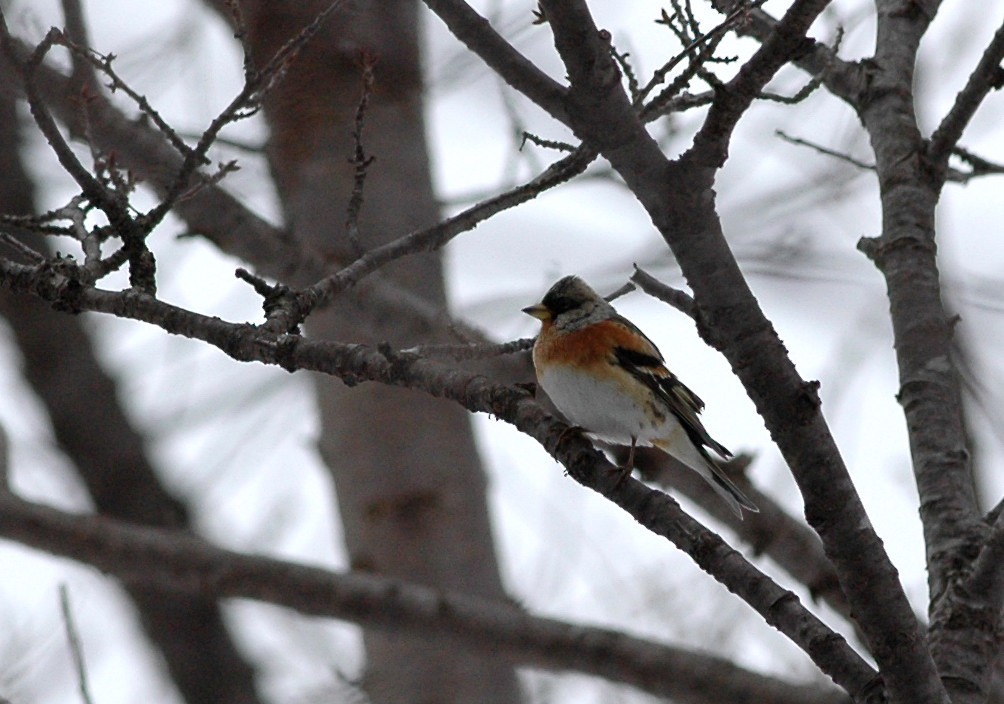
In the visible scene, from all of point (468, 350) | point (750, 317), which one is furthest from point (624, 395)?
point (750, 317)

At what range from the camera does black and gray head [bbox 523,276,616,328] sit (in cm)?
430

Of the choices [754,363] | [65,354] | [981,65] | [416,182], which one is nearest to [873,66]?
[981,65]

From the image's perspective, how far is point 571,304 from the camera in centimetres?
440

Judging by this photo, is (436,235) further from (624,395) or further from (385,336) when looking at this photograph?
Result: (385,336)

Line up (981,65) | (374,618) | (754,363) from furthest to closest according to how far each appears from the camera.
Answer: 1. (374,618)
2. (981,65)
3. (754,363)

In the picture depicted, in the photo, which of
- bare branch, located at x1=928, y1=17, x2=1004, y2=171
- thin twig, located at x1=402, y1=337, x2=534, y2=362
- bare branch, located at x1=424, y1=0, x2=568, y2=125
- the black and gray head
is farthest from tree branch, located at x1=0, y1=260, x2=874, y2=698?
the black and gray head

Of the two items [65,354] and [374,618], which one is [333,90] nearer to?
[65,354]

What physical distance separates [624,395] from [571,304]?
720mm

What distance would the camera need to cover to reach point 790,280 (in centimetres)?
449

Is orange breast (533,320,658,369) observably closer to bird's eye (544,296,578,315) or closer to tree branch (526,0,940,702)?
bird's eye (544,296,578,315)

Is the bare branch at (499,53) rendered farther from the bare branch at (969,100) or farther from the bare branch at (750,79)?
the bare branch at (969,100)

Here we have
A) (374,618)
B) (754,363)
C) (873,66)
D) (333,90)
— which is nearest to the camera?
(754,363)

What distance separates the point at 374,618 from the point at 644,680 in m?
0.89

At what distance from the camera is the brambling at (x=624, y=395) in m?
3.76
